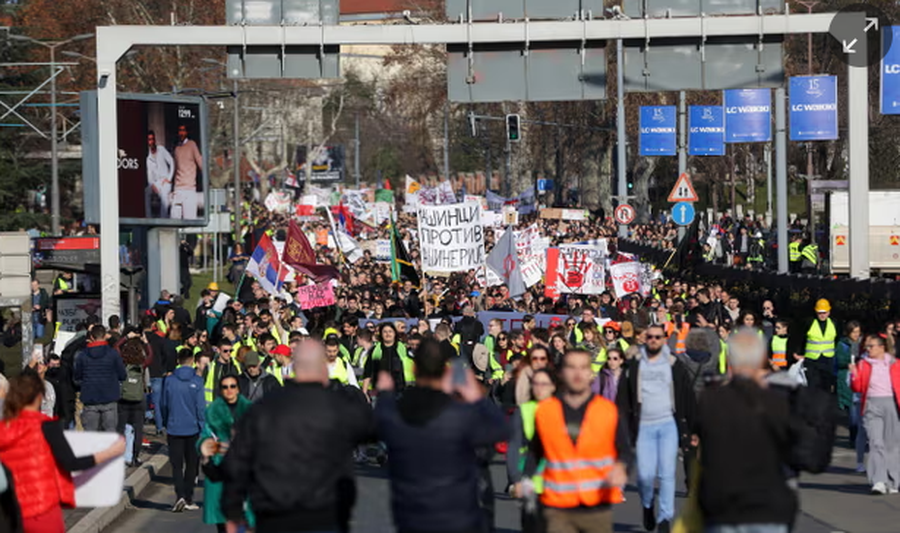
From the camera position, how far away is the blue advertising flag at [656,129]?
43.2 metres

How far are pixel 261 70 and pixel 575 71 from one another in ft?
14.4

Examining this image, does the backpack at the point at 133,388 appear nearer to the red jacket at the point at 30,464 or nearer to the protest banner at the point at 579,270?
the red jacket at the point at 30,464

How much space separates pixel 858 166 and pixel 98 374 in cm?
1155

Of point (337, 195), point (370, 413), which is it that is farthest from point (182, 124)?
point (337, 195)

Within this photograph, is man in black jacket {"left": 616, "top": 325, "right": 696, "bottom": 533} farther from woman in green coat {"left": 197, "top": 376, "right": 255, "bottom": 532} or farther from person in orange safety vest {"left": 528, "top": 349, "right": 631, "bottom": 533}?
person in orange safety vest {"left": 528, "top": 349, "right": 631, "bottom": 533}

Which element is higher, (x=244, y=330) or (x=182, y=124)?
(x=182, y=124)

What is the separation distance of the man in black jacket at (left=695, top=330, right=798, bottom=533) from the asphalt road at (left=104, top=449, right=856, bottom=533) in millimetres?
5431

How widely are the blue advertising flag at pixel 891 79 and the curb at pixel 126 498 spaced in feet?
39.9

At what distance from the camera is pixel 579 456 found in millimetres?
8336

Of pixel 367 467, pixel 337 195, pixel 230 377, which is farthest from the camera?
pixel 337 195

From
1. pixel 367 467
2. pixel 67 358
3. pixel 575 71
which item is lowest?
pixel 367 467

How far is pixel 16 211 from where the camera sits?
193 feet

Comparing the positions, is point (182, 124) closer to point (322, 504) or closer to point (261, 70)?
point (261, 70)

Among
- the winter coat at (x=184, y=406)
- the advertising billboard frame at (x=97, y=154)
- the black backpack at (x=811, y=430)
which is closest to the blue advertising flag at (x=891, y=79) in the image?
the advertising billboard frame at (x=97, y=154)
